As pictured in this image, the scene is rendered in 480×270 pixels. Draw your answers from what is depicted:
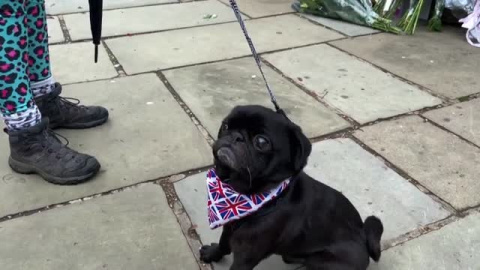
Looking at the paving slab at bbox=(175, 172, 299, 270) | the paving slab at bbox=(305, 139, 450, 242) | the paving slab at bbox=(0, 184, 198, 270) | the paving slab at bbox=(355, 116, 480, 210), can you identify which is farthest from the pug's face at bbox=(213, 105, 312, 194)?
the paving slab at bbox=(355, 116, 480, 210)

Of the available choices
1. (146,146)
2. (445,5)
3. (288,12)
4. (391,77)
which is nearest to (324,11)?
(288,12)

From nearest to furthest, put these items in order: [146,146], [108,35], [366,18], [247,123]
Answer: [247,123]
[146,146]
[108,35]
[366,18]

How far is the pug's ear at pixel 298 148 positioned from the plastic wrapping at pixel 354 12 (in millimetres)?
3454

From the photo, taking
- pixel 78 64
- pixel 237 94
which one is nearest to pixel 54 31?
pixel 78 64

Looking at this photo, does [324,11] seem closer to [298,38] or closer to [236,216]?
[298,38]

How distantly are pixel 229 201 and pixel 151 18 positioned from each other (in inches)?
143

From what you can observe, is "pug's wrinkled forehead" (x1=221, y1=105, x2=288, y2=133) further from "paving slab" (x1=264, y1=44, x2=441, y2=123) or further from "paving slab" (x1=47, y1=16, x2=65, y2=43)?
"paving slab" (x1=47, y1=16, x2=65, y2=43)

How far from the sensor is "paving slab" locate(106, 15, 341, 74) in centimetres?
398

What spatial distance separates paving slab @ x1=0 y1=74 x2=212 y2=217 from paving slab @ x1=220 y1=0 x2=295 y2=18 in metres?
2.06

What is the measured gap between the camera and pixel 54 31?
4527 millimetres

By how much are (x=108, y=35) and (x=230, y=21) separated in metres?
1.24

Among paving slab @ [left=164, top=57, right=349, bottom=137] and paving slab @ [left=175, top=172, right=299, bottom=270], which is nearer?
paving slab @ [left=175, top=172, right=299, bottom=270]

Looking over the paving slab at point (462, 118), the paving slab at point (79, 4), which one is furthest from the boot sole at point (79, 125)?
the paving slab at point (79, 4)

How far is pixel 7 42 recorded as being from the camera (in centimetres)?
223
